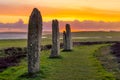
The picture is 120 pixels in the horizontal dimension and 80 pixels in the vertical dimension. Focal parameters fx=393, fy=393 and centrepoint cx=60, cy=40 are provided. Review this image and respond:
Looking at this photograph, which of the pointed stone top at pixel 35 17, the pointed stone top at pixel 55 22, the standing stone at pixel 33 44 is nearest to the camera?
the standing stone at pixel 33 44

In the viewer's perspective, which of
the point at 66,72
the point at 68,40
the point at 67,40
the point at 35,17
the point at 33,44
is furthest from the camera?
the point at 68,40

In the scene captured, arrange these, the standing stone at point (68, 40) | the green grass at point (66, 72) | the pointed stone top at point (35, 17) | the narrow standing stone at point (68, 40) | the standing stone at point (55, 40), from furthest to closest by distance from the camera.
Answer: the narrow standing stone at point (68, 40)
the standing stone at point (68, 40)
the standing stone at point (55, 40)
the pointed stone top at point (35, 17)
the green grass at point (66, 72)

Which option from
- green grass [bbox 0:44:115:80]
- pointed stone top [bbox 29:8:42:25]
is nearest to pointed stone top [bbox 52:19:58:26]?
green grass [bbox 0:44:115:80]

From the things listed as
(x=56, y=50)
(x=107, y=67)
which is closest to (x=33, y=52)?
(x=107, y=67)

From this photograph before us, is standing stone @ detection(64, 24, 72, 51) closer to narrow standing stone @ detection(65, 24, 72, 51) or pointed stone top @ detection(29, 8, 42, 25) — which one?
narrow standing stone @ detection(65, 24, 72, 51)

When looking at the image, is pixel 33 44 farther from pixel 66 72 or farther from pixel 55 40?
pixel 55 40

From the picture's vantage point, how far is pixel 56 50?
5941 centimetres

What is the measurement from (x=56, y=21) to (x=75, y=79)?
24.4 m

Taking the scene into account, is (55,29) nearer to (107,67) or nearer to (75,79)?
(107,67)

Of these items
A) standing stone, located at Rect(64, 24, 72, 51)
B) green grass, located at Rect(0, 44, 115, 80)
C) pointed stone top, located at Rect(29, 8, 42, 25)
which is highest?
pointed stone top, located at Rect(29, 8, 42, 25)

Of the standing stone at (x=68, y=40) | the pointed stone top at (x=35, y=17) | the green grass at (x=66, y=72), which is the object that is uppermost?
the pointed stone top at (x=35, y=17)

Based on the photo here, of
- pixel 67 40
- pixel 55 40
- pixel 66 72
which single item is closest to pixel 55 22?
pixel 55 40

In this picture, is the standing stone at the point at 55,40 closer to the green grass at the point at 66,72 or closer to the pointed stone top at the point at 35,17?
the green grass at the point at 66,72

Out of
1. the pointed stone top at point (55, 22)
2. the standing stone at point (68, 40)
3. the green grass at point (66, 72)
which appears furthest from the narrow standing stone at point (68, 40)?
the green grass at point (66, 72)
